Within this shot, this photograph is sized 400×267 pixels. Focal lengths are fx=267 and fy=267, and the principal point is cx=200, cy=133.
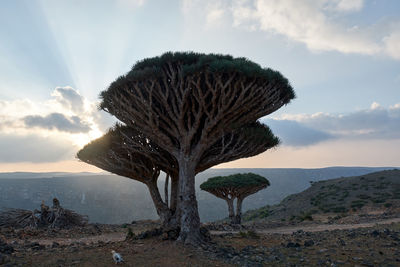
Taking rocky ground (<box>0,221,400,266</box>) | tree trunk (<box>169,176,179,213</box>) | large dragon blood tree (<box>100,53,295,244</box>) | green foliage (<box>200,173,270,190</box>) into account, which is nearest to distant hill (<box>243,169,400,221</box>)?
green foliage (<box>200,173,270,190</box>)

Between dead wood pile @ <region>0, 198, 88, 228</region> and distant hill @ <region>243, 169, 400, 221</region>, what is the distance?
2168cm

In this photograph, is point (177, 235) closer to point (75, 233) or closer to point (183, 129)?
point (183, 129)

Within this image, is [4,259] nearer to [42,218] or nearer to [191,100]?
[191,100]

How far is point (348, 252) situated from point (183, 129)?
22.1ft

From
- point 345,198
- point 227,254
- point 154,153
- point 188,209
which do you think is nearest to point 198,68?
point 154,153

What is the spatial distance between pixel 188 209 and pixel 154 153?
11.1 feet

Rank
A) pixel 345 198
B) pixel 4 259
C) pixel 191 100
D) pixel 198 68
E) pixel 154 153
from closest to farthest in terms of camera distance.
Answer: pixel 4 259, pixel 198 68, pixel 191 100, pixel 154 153, pixel 345 198

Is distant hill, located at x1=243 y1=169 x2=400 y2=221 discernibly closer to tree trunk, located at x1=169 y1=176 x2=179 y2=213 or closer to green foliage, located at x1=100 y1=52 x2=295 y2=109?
tree trunk, located at x1=169 y1=176 x2=179 y2=213

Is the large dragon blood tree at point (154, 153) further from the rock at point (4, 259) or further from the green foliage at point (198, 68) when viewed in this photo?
the rock at point (4, 259)

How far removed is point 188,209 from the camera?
9562 millimetres

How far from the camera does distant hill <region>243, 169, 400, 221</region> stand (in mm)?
32656

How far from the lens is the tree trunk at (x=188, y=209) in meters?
9.24

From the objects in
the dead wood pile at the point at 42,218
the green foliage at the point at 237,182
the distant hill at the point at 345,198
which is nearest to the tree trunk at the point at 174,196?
the dead wood pile at the point at 42,218

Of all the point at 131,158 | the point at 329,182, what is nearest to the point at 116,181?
the point at 329,182
